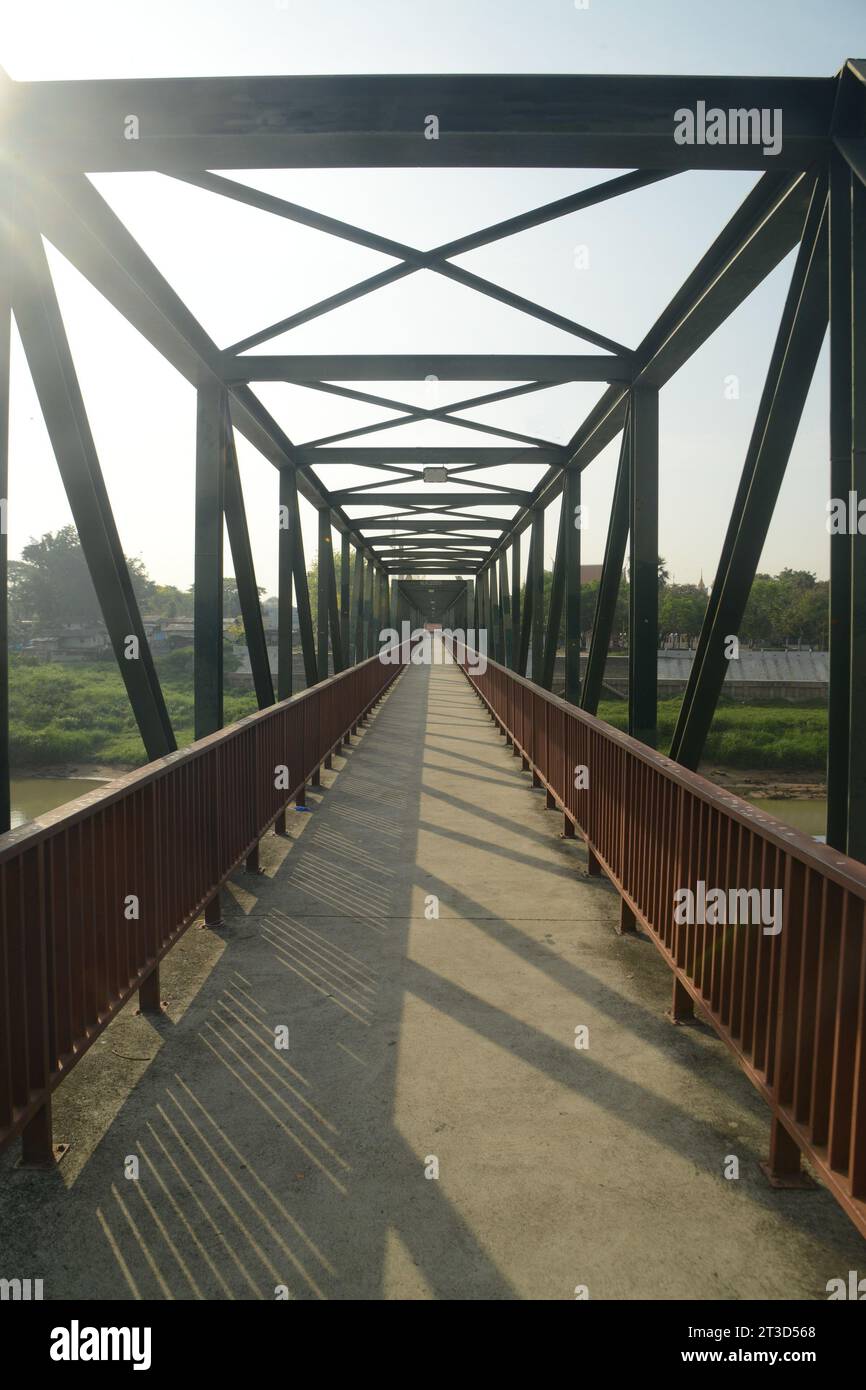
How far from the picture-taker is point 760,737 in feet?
161

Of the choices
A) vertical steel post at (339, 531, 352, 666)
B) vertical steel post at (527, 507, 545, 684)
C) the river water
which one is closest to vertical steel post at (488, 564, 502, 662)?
vertical steel post at (339, 531, 352, 666)

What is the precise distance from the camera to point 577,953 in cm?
490

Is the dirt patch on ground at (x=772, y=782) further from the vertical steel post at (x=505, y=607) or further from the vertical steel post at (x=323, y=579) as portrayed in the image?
the vertical steel post at (x=323, y=579)

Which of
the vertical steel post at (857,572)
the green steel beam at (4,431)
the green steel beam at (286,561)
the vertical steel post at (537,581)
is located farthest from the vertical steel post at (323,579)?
the vertical steel post at (857,572)

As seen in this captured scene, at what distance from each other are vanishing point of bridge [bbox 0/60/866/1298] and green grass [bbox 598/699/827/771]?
35.7 metres

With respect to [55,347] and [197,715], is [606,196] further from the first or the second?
[197,715]

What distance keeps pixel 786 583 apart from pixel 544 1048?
122016mm

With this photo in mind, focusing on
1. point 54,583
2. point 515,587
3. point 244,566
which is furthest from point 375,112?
point 54,583

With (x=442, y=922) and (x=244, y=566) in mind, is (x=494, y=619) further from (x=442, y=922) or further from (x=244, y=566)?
(x=442, y=922)

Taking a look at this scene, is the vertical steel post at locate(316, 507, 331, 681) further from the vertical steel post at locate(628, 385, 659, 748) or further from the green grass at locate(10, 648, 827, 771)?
the green grass at locate(10, 648, 827, 771)

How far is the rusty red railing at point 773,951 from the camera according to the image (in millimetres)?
2295

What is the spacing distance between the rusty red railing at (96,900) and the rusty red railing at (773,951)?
2.31m

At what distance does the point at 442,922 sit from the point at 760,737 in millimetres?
47266

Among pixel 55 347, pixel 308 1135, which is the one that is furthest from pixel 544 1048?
pixel 55 347
